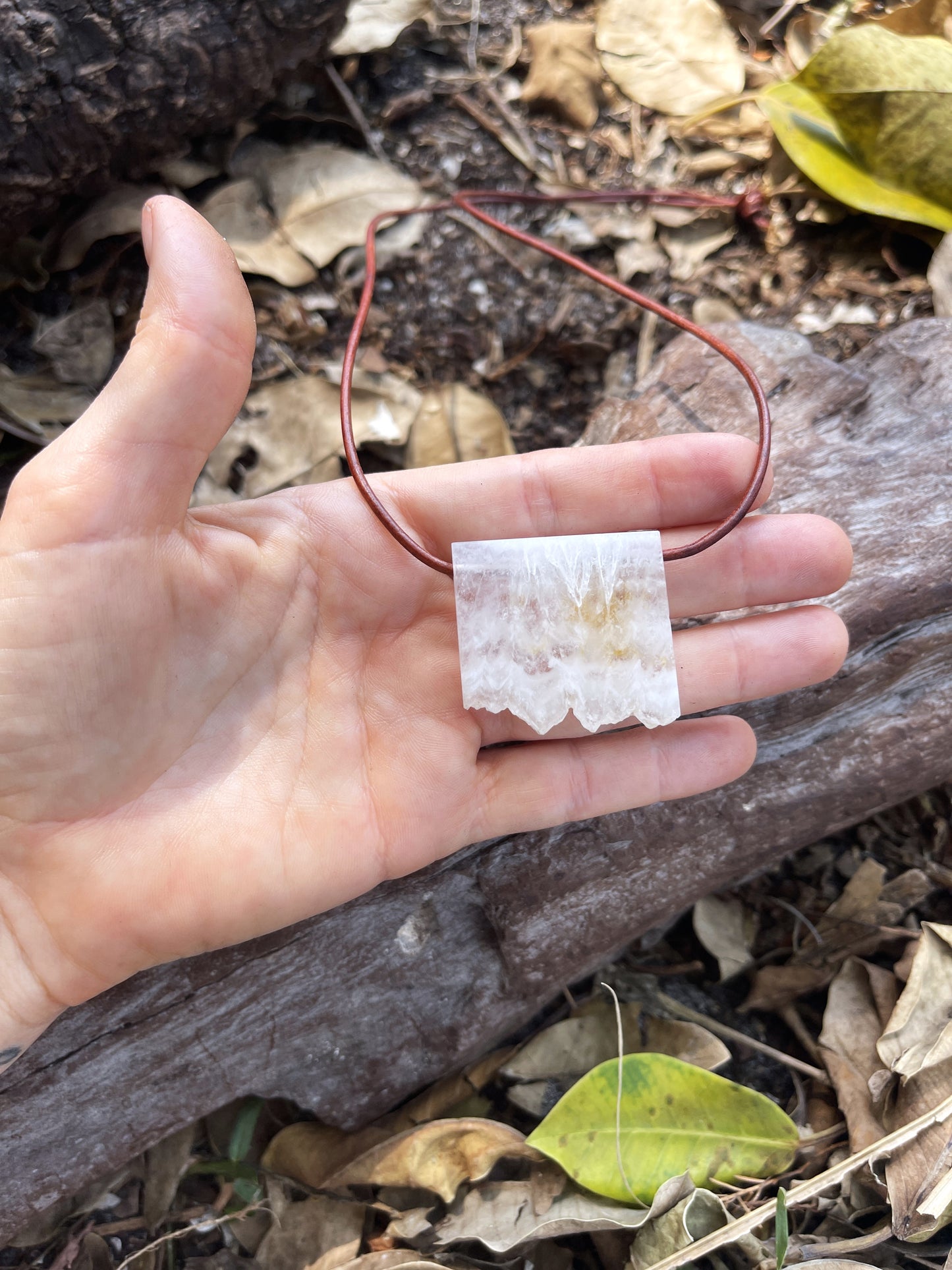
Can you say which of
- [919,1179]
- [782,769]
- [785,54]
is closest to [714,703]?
[782,769]

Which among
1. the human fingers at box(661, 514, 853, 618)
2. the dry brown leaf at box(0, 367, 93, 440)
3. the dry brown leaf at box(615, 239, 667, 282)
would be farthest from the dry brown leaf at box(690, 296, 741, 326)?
the dry brown leaf at box(0, 367, 93, 440)

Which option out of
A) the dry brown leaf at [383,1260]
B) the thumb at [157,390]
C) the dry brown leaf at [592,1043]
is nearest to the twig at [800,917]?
the dry brown leaf at [592,1043]

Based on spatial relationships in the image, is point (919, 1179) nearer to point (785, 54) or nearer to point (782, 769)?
point (782, 769)

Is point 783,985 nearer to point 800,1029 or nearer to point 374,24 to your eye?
point 800,1029

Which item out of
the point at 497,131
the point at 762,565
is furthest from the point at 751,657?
the point at 497,131

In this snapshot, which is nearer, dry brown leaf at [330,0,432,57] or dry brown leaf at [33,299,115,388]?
dry brown leaf at [33,299,115,388]

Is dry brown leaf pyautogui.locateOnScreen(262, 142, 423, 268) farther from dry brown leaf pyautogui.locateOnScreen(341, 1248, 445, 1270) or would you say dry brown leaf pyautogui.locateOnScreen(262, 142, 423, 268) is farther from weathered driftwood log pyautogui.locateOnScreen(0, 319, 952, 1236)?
dry brown leaf pyautogui.locateOnScreen(341, 1248, 445, 1270)
